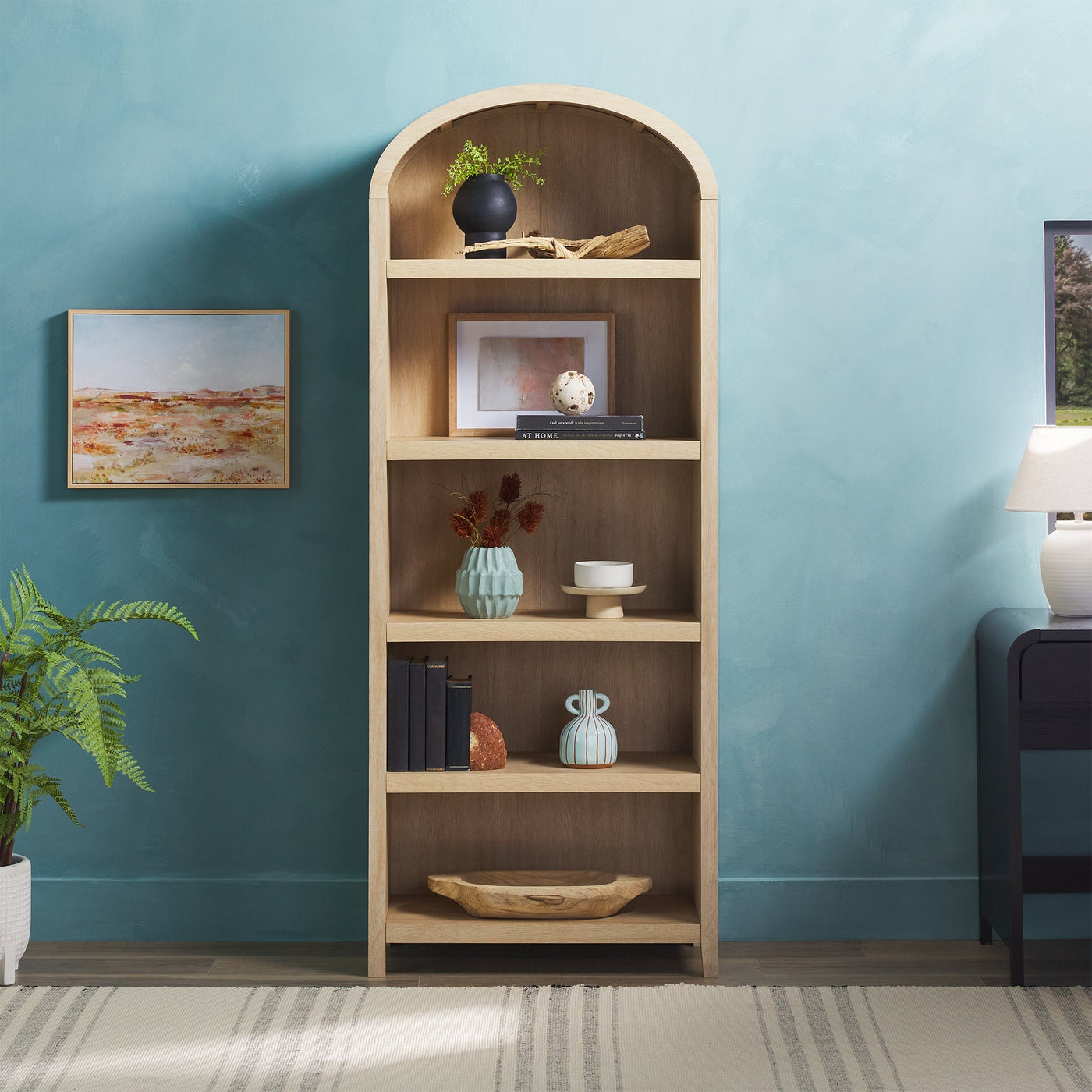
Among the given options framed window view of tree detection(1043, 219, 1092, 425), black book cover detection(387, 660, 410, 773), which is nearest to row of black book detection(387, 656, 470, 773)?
black book cover detection(387, 660, 410, 773)

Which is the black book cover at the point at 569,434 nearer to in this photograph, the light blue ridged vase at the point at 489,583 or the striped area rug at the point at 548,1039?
the light blue ridged vase at the point at 489,583

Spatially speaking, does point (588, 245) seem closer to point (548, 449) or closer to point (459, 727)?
point (548, 449)

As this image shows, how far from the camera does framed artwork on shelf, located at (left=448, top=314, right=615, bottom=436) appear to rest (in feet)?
9.14

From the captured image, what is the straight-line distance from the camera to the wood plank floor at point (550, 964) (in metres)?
2.61

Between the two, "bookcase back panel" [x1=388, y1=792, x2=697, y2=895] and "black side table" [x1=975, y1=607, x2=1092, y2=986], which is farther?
"bookcase back panel" [x1=388, y1=792, x2=697, y2=895]

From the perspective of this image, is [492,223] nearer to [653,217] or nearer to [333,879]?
[653,217]

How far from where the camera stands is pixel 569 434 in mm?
2547

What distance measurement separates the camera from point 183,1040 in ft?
7.56

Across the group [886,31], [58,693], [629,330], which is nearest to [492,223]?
[629,330]

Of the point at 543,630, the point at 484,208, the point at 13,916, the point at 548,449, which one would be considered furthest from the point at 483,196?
the point at 13,916

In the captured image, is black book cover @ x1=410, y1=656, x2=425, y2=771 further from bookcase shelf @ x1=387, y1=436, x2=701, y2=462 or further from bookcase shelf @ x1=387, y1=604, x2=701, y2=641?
bookcase shelf @ x1=387, y1=436, x2=701, y2=462

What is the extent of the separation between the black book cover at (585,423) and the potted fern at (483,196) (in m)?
0.42

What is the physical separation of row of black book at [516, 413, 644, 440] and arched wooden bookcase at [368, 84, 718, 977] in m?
0.15

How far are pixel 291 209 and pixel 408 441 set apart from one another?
75 centimetres
